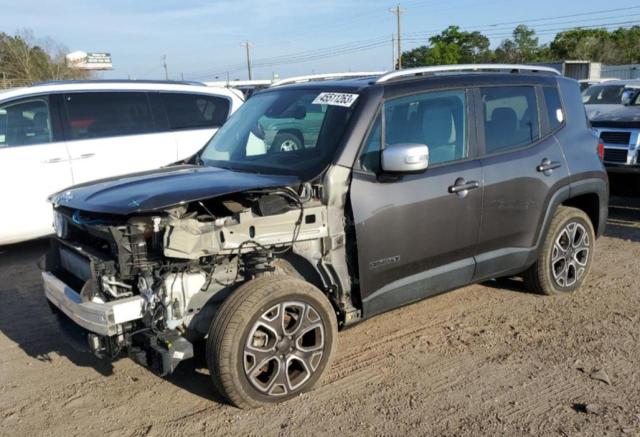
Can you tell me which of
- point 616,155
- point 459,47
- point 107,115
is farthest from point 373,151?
point 459,47

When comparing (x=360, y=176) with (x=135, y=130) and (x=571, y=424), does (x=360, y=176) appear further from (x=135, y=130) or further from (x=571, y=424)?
(x=135, y=130)

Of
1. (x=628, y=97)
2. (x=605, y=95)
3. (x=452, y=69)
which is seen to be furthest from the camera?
(x=605, y=95)

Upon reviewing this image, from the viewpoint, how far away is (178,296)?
347 cm

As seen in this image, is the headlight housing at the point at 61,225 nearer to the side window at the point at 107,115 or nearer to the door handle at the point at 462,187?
the door handle at the point at 462,187

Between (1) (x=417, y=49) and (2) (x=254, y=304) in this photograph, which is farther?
(1) (x=417, y=49)

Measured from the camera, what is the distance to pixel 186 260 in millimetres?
3445

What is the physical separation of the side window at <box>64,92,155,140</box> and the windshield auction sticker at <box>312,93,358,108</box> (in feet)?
13.1

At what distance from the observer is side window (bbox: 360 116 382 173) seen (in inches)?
156

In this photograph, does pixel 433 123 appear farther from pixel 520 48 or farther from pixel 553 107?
pixel 520 48

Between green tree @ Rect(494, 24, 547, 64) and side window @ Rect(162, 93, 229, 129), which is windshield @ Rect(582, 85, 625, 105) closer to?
side window @ Rect(162, 93, 229, 129)

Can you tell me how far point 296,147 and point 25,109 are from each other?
417cm

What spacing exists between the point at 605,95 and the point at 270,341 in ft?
44.8

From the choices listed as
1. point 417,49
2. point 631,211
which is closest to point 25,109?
Answer: point 631,211

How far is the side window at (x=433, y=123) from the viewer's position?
13.6ft
